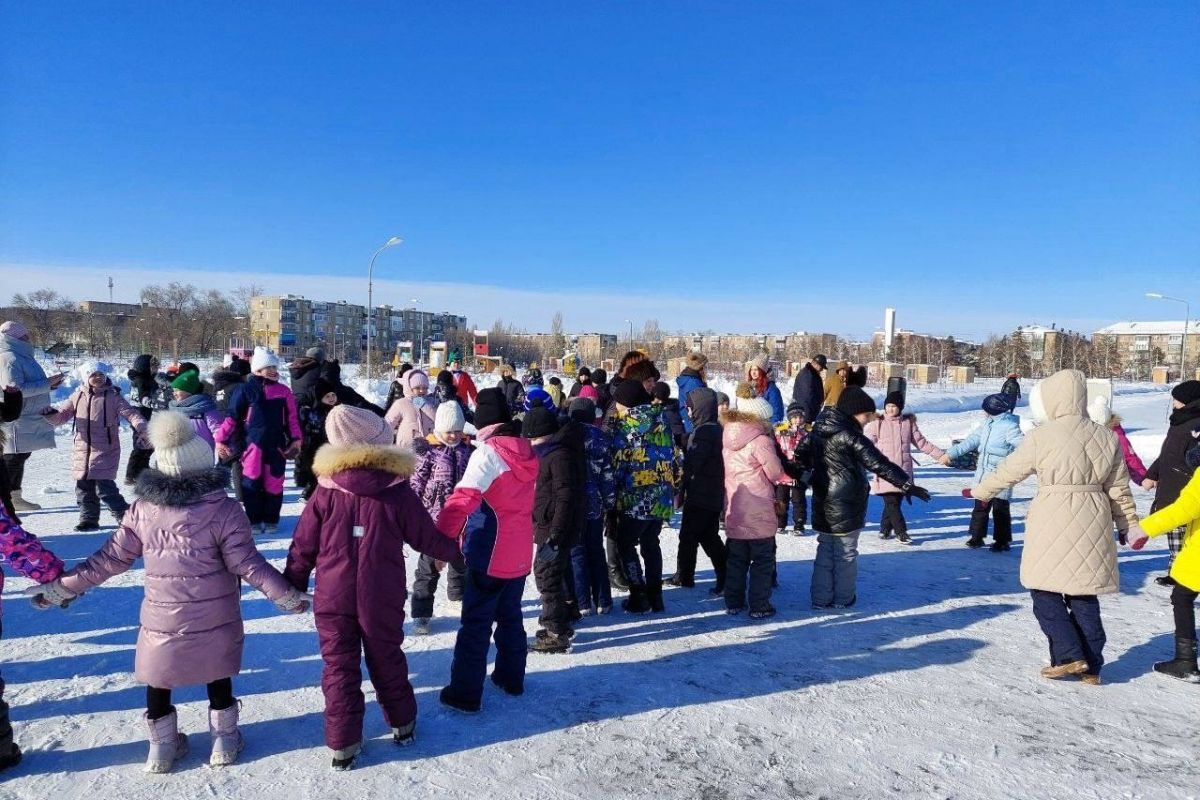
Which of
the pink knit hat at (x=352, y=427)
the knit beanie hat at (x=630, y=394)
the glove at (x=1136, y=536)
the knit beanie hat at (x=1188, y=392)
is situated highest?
the knit beanie hat at (x=1188, y=392)

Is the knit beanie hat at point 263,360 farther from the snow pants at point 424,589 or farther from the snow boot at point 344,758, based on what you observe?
the snow boot at point 344,758

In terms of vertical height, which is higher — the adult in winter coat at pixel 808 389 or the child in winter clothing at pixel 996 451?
the adult in winter coat at pixel 808 389

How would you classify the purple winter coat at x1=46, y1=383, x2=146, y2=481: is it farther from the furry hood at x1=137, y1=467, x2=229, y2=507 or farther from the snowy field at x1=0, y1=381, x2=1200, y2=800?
the furry hood at x1=137, y1=467, x2=229, y2=507

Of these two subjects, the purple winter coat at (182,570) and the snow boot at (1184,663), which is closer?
the purple winter coat at (182,570)

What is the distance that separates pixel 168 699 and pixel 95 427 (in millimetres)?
5033

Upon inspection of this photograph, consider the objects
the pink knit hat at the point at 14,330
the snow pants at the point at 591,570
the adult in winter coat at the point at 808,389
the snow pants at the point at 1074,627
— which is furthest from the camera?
the adult in winter coat at the point at 808,389

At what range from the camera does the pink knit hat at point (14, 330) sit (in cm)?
661

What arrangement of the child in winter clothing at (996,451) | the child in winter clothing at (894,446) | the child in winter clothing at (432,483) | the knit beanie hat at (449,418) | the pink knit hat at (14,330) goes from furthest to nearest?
the child in winter clothing at (894,446) < the child in winter clothing at (996,451) < the pink knit hat at (14,330) < the child in winter clothing at (432,483) < the knit beanie hat at (449,418)

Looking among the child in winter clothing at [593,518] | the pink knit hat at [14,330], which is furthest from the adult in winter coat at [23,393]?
the child in winter clothing at [593,518]

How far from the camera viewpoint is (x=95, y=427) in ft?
22.1

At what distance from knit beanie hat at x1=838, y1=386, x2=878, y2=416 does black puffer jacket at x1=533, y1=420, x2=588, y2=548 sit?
252 cm

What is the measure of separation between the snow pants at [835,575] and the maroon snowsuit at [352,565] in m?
3.58

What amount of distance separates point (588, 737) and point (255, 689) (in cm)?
186

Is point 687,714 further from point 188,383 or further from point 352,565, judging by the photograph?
point 188,383
